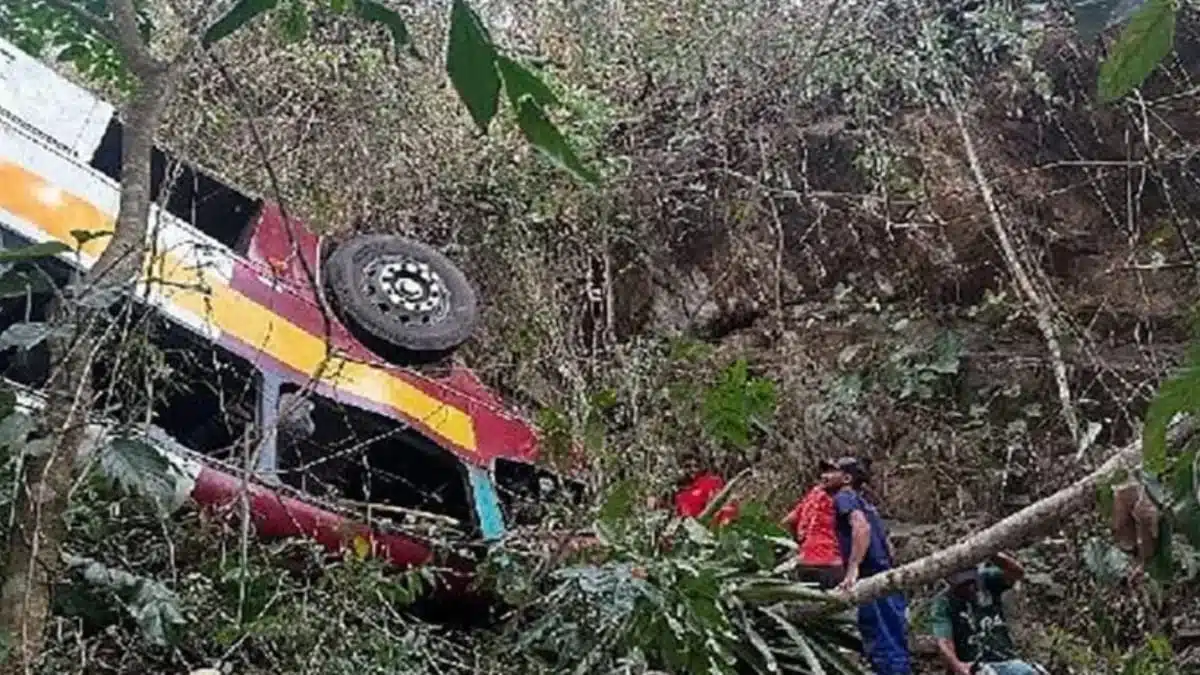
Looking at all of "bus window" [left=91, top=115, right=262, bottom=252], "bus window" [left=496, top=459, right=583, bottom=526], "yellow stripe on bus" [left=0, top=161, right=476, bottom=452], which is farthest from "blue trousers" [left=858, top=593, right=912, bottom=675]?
"bus window" [left=91, top=115, right=262, bottom=252]

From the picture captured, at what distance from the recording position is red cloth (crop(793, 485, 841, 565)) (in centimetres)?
555

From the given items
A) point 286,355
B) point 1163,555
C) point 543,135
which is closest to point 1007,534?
point 1163,555

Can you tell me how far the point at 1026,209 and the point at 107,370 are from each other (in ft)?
20.8

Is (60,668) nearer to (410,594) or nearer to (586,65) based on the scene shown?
(410,594)

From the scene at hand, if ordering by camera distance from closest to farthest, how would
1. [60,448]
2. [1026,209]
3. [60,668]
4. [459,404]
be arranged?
[60,448] < [60,668] < [459,404] < [1026,209]

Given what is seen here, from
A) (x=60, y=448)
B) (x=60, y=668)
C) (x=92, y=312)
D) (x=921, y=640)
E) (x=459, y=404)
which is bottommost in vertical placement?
(x=921, y=640)

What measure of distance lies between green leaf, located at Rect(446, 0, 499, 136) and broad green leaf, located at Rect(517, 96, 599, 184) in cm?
5

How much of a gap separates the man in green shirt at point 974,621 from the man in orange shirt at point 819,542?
417 millimetres

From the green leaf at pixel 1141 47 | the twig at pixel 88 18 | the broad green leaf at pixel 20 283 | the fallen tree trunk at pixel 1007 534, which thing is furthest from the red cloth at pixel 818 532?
the green leaf at pixel 1141 47

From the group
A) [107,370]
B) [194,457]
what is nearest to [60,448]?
[107,370]

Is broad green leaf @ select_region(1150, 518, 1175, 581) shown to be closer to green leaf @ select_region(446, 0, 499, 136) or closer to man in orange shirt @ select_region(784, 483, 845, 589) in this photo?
green leaf @ select_region(446, 0, 499, 136)

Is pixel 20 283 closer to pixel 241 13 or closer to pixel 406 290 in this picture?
pixel 241 13

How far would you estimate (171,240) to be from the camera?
513cm

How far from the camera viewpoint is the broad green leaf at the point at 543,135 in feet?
3.54
